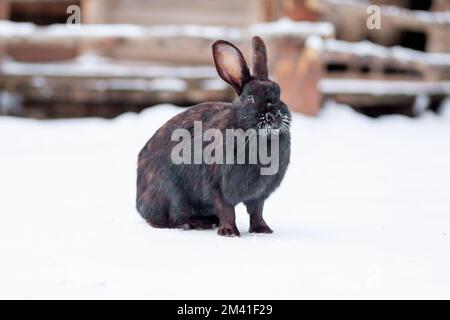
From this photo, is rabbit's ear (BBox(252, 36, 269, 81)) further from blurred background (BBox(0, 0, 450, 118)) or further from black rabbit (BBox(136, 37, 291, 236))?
blurred background (BBox(0, 0, 450, 118))

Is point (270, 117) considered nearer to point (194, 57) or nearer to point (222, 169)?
point (222, 169)

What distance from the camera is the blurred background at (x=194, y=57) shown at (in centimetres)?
945

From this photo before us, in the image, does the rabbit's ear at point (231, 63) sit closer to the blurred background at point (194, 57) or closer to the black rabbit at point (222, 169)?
the black rabbit at point (222, 169)

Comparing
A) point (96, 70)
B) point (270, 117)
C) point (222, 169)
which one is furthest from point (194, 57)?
point (270, 117)

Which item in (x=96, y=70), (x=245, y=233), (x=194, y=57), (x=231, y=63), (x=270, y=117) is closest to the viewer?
(x=270, y=117)

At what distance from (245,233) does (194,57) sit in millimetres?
8675

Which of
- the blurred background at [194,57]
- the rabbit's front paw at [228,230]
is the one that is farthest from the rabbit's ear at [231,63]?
the blurred background at [194,57]

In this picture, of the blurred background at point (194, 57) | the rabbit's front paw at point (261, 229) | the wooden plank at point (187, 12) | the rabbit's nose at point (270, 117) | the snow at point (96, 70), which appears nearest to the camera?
the rabbit's nose at point (270, 117)

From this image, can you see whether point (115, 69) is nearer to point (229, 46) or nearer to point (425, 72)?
point (425, 72)

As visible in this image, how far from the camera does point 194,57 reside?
42.0ft

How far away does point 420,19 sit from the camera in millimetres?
12125

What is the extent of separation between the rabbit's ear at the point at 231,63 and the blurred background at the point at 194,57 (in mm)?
5166

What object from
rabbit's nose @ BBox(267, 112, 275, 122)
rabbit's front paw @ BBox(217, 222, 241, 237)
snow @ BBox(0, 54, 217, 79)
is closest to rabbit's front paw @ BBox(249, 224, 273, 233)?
rabbit's front paw @ BBox(217, 222, 241, 237)

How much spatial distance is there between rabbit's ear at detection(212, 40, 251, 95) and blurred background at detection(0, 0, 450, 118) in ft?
16.9
